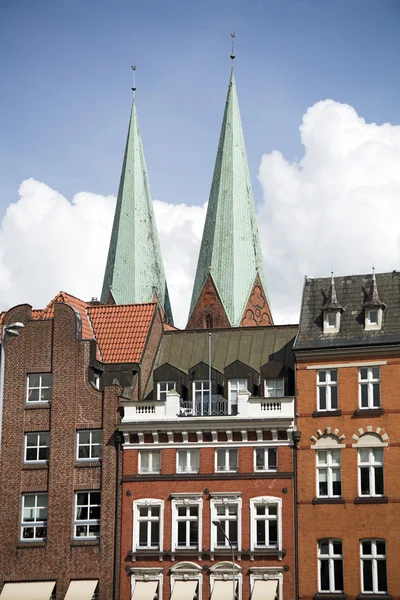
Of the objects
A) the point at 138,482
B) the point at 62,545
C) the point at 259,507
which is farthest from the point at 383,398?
the point at 62,545

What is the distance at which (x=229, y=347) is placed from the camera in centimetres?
6875

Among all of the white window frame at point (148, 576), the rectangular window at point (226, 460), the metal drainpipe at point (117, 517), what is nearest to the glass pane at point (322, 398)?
the rectangular window at point (226, 460)

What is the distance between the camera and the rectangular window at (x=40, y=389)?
2591 inches

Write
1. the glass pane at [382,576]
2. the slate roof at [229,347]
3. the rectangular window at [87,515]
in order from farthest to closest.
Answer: the slate roof at [229,347]
the rectangular window at [87,515]
the glass pane at [382,576]

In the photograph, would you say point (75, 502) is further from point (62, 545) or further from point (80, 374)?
point (80, 374)

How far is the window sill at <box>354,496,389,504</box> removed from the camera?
2365 inches

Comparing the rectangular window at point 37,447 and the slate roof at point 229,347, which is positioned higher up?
the slate roof at point 229,347

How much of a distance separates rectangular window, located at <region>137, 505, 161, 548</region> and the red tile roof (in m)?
8.52

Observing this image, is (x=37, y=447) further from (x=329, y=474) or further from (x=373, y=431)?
(x=373, y=431)

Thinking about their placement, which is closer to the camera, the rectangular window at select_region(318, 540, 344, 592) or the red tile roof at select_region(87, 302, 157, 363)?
the rectangular window at select_region(318, 540, 344, 592)

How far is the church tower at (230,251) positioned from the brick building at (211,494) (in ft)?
135

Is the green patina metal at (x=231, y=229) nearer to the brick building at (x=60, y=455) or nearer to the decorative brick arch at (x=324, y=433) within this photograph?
the brick building at (x=60, y=455)

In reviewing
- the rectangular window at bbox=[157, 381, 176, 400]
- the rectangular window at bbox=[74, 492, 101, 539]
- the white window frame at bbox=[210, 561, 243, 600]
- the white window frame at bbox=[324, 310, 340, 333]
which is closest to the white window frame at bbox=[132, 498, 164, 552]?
the rectangular window at bbox=[74, 492, 101, 539]

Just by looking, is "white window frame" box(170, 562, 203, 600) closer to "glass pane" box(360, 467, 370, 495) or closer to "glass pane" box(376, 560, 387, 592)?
"glass pane" box(376, 560, 387, 592)
